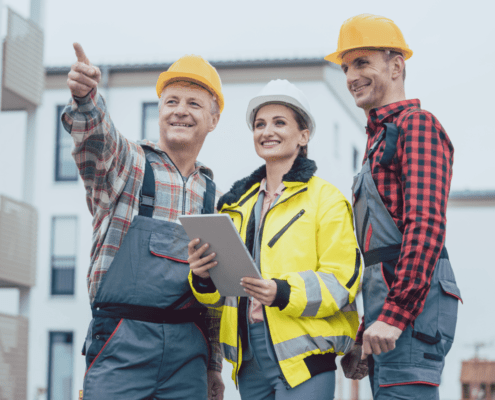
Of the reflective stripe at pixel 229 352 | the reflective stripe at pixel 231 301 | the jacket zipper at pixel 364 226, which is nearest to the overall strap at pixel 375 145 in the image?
the jacket zipper at pixel 364 226

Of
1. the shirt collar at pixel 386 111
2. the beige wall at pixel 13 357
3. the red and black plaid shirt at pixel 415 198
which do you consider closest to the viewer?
the red and black plaid shirt at pixel 415 198

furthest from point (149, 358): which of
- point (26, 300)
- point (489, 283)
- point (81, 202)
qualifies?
point (489, 283)

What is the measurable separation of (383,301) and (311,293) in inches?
12.5

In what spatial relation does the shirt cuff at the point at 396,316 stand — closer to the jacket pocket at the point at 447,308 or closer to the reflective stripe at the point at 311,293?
the jacket pocket at the point at 447,308

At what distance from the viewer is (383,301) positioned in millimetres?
2752

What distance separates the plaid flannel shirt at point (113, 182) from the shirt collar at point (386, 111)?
121 cm

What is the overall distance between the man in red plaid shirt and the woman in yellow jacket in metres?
0.13

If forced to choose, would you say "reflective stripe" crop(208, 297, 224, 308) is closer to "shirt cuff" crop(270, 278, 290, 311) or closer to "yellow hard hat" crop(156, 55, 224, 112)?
"shirt cuff" crop(270, 278, 290, 311)

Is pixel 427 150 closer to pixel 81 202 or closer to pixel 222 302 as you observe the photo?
pixel 222 302

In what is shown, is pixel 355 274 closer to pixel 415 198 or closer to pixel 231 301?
pixel 415 198

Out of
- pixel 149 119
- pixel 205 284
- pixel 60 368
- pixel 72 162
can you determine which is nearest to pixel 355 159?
pixel 149 119

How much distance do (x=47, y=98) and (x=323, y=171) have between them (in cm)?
923

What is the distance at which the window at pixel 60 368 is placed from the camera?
65.8 ft

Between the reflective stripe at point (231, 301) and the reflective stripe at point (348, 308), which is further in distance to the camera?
the reflective stripe at point (231, 301)
